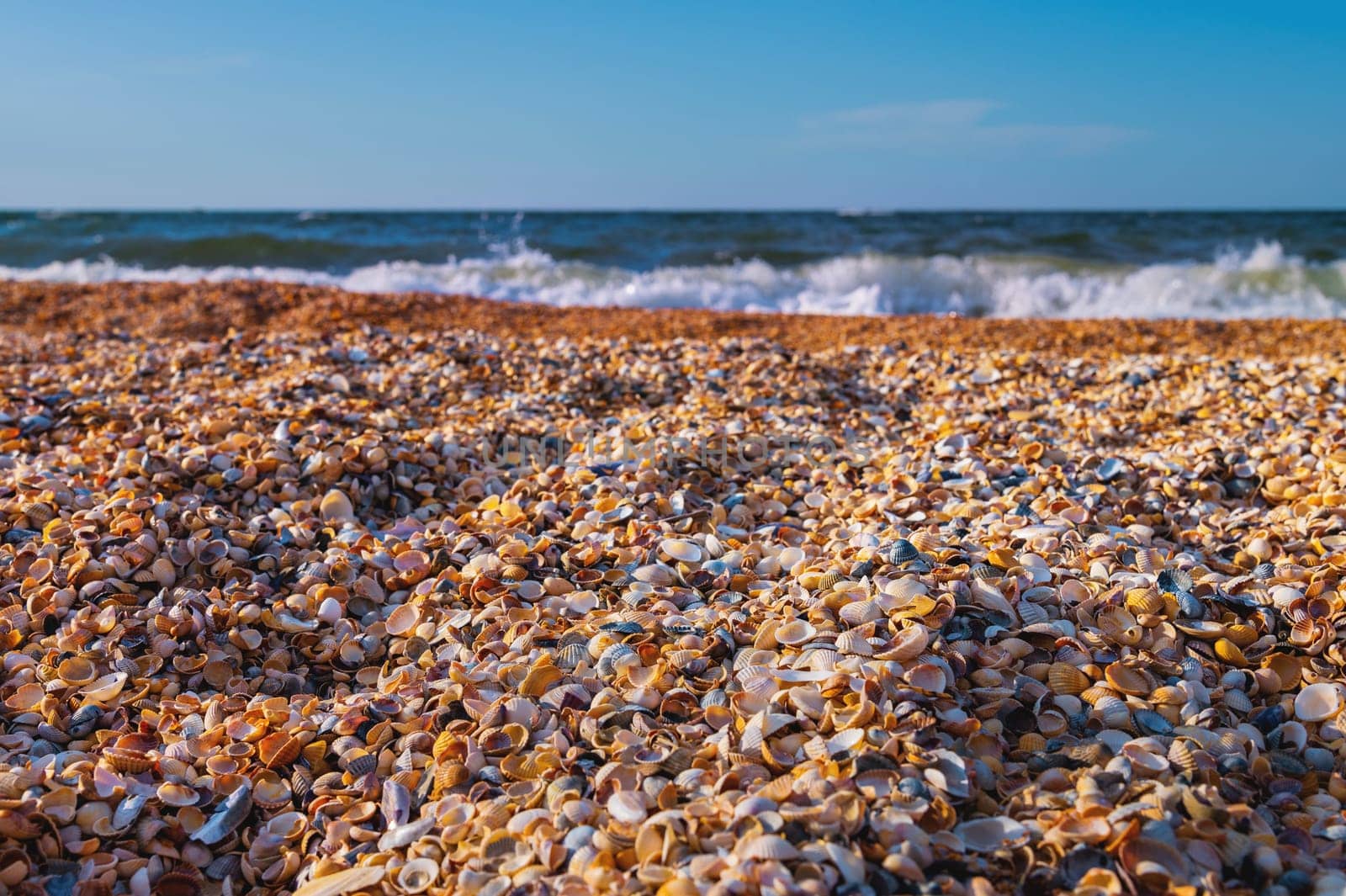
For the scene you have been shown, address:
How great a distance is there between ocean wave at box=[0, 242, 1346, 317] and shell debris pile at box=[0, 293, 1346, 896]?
9.15 metres

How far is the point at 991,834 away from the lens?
4.81ft

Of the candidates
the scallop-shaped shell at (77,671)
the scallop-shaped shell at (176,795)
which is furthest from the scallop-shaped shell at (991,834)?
the scallop-shaped shell at (77,671)

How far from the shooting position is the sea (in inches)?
500

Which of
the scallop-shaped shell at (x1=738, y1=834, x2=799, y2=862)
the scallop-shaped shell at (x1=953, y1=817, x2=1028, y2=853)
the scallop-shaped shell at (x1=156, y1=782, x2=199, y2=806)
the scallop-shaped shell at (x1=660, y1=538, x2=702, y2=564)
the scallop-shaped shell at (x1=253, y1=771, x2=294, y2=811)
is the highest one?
the scallop-shaped shell at (x1=660, y1=538, x2=702, y2=564)

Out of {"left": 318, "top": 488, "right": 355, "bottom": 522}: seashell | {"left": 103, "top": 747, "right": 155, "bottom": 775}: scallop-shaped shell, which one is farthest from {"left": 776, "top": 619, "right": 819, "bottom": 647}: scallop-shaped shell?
{"left": 318, "top": 488, "right": 355, "bottom": 522}: seashell

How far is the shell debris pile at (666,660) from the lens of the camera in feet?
4.91

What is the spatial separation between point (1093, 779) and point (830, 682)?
50cm

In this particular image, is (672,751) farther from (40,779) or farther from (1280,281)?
(1280,281)

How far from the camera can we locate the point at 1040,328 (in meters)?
8.79

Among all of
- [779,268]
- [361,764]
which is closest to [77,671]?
[361,764]

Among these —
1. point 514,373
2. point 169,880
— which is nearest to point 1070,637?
point 169,880

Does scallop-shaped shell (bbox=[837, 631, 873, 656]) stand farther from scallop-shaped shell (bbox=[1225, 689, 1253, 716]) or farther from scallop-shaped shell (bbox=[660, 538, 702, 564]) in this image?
scallop-shaped shell (bbox=[1225, 689, 1253, 716])

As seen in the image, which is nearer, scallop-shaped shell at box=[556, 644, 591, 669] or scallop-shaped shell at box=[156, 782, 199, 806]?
scallop-shaped shell at box=[156, 782, 199, 806]

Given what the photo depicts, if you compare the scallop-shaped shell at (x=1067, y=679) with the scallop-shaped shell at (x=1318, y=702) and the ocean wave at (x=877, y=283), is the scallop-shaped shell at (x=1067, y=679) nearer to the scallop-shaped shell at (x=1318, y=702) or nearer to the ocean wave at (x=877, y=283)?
the scallop-shaped shell at (x=1318, y=702)
